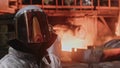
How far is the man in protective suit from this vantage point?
9.09 ft

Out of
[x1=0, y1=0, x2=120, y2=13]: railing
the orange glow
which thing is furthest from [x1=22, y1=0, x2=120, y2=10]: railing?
the orange glow

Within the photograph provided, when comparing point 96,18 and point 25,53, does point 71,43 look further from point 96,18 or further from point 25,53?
point 25,53

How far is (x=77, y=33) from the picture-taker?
655 inches

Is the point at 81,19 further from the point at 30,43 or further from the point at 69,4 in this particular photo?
the point at 30,43

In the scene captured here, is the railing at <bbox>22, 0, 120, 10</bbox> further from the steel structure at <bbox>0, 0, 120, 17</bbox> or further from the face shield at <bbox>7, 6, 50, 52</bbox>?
the face shield at <bbox>7, 6, 50, 52</bbox>

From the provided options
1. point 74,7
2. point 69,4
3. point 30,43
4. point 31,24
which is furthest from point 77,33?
point 30,43

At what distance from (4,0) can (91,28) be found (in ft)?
12.6

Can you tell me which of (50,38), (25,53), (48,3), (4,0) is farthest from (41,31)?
(48,3)

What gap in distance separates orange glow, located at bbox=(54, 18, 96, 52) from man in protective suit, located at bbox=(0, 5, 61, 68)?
13.1 meters

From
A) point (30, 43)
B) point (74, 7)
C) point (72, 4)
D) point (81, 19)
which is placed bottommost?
point (81, 19)

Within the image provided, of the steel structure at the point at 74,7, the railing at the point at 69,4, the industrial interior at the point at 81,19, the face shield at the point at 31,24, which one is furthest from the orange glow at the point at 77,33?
the face shield at the point at 31,24

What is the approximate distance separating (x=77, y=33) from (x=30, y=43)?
45.4ft

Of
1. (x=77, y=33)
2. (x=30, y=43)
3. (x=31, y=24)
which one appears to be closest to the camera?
(x=30, y=43)

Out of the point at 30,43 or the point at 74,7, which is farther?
the point at 74,7
